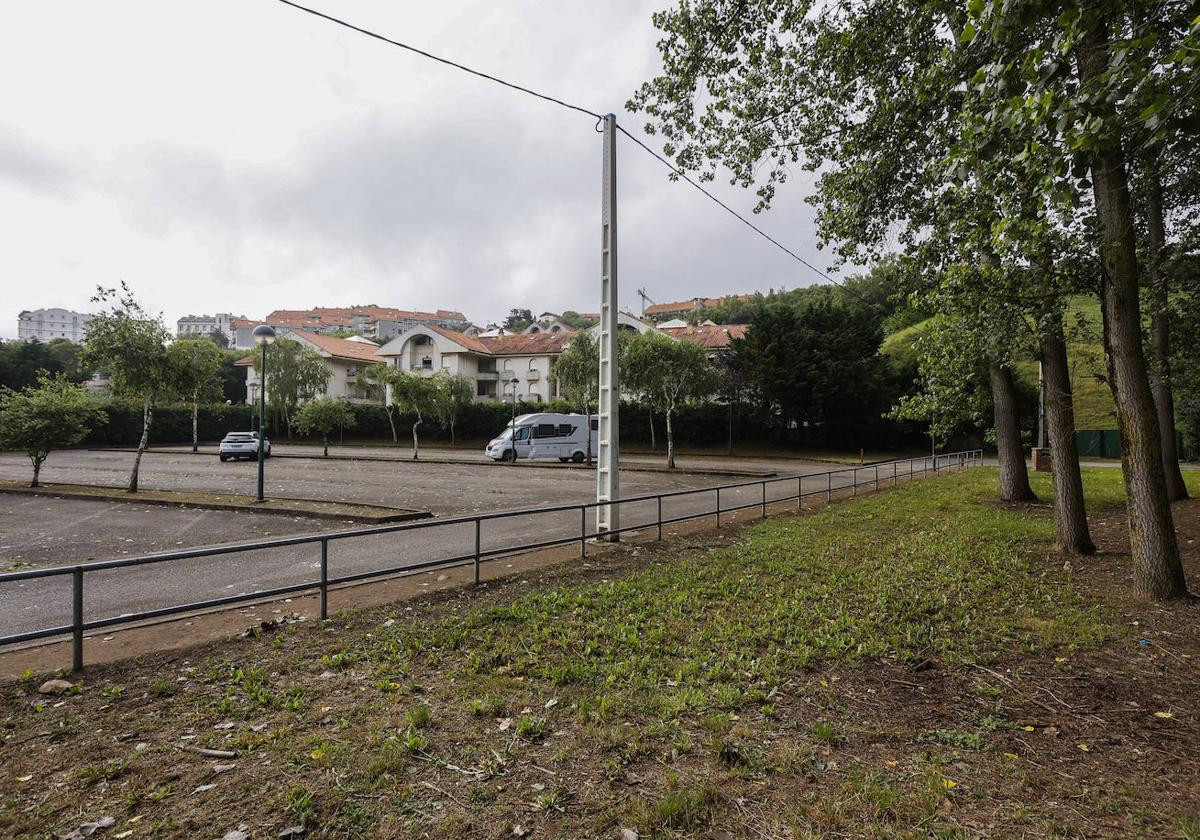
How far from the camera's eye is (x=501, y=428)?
48.9m

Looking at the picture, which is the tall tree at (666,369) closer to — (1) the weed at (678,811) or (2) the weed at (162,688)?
(2) the weed at (162,688)

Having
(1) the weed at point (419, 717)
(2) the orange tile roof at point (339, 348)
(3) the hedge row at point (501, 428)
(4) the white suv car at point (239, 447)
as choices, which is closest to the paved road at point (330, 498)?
(4) the white suv car at point (239, 447)

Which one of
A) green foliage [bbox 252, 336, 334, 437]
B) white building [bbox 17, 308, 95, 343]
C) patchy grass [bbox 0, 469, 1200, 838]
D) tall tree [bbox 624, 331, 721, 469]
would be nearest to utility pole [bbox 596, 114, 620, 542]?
patchy grass [bbox 0, 469, 1200, 838]

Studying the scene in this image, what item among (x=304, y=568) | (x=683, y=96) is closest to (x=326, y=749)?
(x=304, y=568)

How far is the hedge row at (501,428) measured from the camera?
1702 inches

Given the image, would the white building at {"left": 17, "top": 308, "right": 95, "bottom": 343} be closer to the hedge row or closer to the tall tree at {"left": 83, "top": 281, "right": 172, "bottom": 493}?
the hedge row

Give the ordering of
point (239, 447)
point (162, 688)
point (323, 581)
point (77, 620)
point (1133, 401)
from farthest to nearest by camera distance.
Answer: point (239, 447)
point (1133, 401)
point (323, 581)
point (77, 620)
point (162, 688)

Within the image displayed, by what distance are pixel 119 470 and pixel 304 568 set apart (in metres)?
22.6

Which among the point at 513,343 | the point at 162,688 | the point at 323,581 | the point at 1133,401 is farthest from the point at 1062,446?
the point at 513,343

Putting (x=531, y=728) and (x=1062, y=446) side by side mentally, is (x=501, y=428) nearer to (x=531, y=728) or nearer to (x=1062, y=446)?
(x=1062, y=446)

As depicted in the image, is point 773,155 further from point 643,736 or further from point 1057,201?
point 643,736

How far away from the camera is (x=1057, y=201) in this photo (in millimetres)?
3934

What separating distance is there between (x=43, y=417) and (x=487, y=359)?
→ 45935 mm

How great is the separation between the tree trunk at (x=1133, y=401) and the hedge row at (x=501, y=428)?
124 feet
